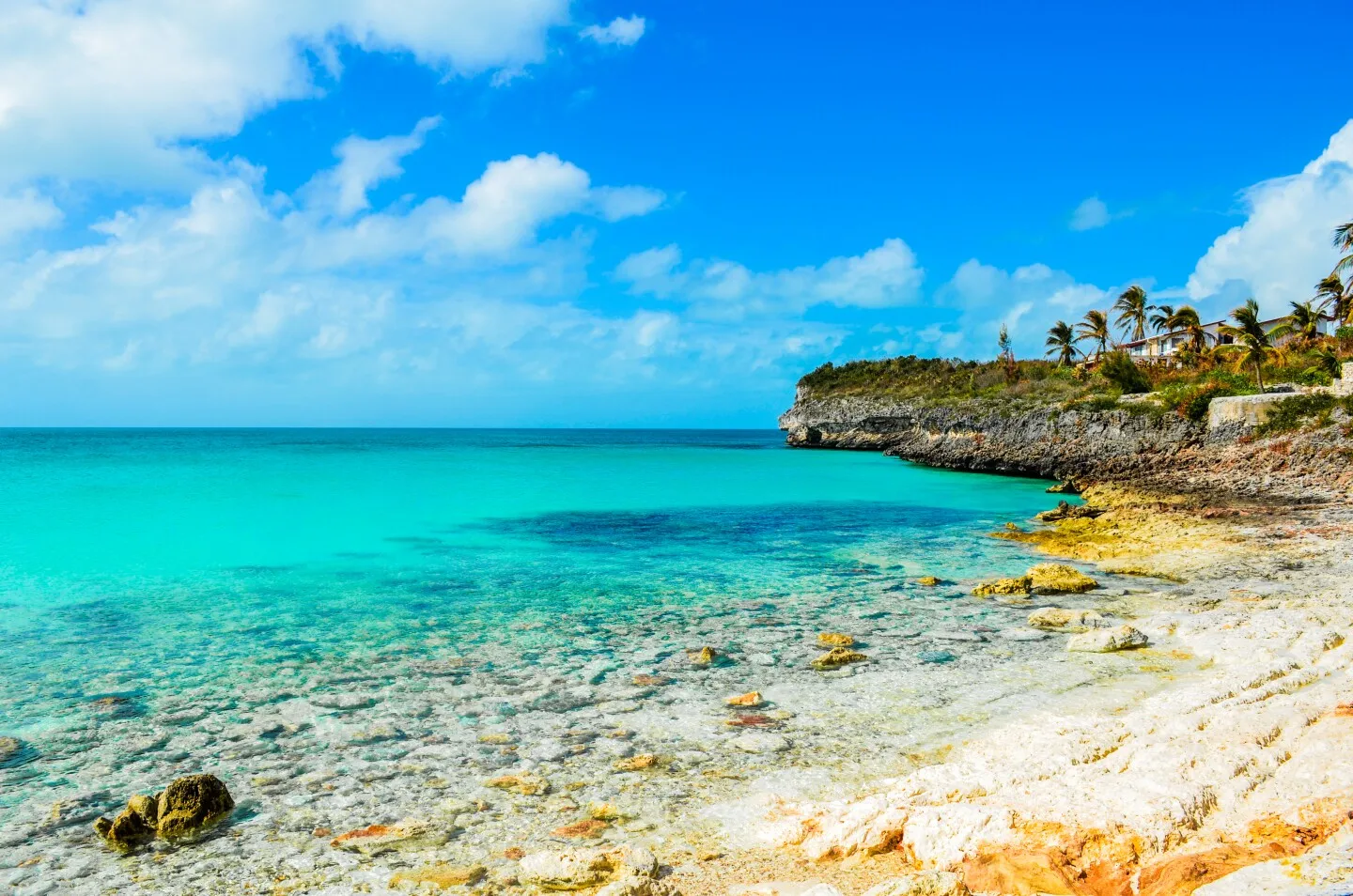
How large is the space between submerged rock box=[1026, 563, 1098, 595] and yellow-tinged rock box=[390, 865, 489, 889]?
466 inches

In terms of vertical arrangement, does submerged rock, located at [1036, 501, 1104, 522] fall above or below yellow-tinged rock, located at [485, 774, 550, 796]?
above

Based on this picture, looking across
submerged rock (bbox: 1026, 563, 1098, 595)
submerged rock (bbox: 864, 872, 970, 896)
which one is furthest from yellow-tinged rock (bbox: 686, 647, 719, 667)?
submerged rock (bbox: 1026, 563, 1098, 595)

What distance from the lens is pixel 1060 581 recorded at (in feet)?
46.9

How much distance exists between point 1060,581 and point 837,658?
21.2ft

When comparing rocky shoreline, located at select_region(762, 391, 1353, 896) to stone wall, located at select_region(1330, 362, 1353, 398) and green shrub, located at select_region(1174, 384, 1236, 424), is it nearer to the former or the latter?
stone wall, located at select_region(1330, 362, 1353, 398)

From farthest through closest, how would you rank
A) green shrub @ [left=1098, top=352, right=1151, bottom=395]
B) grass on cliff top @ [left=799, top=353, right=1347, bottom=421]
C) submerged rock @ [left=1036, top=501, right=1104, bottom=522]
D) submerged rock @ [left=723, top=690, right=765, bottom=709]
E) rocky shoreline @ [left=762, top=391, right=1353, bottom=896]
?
1. green shrub @ [left=1098, top=352, right=1151, bottom=395]
2. grass on cliff top @ [left=799, top=353, right=1347, bottom=421]
3. submerged rock @ [left=1036, top=501, right=1104, bottom=522]
4. submerged rock @ [left=723, top=690, right=765, bottom=709]
5. rocky shoreline @ [left=762, top=391, right=1353, bottom=896]

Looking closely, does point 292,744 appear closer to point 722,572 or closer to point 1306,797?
point 1306,797

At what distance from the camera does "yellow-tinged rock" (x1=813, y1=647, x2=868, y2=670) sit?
400 inches

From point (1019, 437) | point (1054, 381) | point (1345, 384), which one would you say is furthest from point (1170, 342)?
point (1345, 384)

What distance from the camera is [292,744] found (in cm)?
781

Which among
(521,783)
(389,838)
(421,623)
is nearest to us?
(389,838)

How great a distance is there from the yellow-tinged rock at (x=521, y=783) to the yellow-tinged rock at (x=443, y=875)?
1.19 metres

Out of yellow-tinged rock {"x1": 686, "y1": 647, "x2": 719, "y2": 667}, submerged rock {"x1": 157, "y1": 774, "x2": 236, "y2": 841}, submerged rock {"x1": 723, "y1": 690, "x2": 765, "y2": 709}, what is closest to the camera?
submerged rock {"x1": 157, "y1": 774, "x2": 236, "y2": 841}

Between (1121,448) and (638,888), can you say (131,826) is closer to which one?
(638,888)
